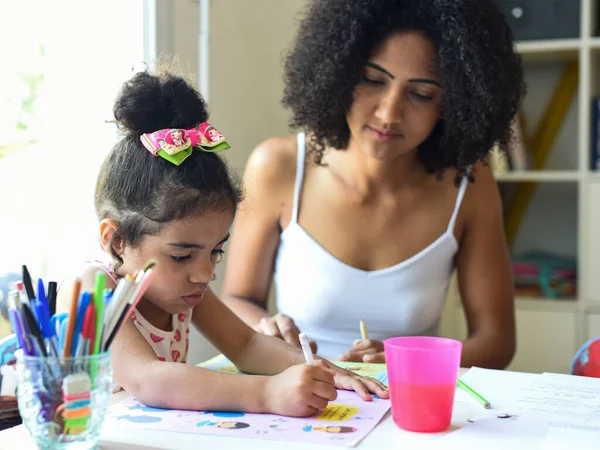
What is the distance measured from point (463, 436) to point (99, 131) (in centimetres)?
107

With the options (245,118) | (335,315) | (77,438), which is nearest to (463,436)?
(77,438)

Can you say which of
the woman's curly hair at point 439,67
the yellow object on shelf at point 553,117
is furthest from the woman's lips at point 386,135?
the yellow object on shelf at point 553,117

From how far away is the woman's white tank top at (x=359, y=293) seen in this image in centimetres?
150

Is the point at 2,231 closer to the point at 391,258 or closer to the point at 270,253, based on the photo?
the point at 270,253

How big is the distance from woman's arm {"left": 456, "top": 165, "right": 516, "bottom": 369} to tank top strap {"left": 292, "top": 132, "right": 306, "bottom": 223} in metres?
0.35

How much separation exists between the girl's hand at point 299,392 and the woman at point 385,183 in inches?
22.4

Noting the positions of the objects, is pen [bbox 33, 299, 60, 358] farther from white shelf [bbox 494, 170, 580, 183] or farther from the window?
white shelf [bbox 494, 170, 580, 183]

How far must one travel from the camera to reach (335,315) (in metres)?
1.51

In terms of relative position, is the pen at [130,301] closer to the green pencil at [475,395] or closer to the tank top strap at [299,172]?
the green pencil at [475,395]

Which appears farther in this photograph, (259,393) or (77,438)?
(259,393)

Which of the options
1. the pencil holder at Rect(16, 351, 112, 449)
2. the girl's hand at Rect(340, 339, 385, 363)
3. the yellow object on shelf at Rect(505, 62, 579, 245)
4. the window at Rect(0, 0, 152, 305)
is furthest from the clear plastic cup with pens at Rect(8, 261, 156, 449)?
the yellow object on shelf at Rect(505, 62, 579, 245)

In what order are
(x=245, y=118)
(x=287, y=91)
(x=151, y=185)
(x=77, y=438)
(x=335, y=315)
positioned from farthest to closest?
A: (x=245, y=118)
(x=287, y=91)
(x=335, y=315)
(x=151, y=185)
(x=77, y=438)

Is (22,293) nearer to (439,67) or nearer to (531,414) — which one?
(531,414)

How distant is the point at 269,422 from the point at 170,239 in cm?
29
